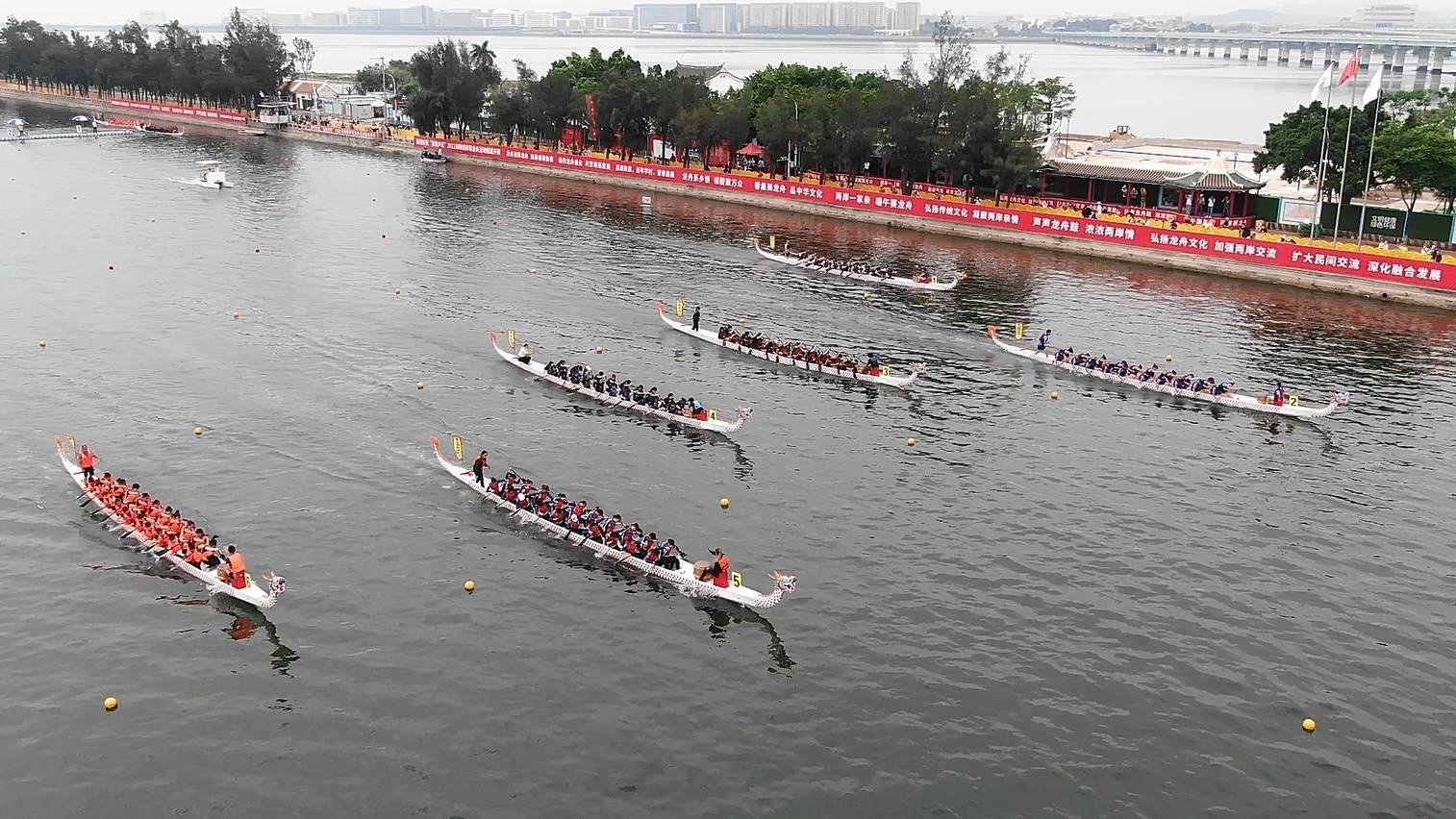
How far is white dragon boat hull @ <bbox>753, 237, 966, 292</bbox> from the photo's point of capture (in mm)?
→ 77625

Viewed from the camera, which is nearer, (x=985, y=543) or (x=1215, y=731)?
(x=1215, y=731)

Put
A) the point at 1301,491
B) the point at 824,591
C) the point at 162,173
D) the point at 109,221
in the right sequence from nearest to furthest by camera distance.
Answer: the point at 824,591, the point at 1301,491, the point at 109,221, the point at 162,173

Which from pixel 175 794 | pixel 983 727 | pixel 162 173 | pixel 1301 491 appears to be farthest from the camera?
pixel 162 173

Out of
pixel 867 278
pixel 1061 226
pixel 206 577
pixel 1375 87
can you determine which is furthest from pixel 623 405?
pixel 1375 87

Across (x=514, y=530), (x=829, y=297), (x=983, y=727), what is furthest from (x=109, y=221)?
(x=983, y=727)

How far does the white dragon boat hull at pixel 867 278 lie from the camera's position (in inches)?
3056

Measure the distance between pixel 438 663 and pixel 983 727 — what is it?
51.2 ft

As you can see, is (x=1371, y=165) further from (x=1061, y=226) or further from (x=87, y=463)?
(x=87, y=463)

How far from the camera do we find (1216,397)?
54.7 metres

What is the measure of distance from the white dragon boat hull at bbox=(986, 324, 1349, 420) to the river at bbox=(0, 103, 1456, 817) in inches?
48.5

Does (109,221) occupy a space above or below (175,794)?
above

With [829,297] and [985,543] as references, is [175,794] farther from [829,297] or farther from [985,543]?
[829,297]

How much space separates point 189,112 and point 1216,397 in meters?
179

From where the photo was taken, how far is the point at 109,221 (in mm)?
95688
